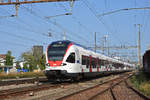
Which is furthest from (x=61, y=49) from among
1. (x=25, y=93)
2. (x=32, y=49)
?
(x=32, y=49)

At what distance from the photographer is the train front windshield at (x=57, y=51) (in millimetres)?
18547

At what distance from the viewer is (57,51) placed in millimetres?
18906

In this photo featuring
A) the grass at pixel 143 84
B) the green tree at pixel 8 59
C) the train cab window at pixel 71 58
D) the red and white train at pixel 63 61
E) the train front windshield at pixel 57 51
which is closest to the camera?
the grass at pixel 143 84

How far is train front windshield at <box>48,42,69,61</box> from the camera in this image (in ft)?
60.8

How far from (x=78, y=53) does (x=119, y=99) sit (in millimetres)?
10121

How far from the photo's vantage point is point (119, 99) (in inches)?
428

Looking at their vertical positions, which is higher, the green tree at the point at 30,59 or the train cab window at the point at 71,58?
the green tree at the point at 30,59

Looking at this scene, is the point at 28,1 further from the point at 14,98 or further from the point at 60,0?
the point at 14,98

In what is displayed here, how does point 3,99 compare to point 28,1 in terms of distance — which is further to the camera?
point 28,1

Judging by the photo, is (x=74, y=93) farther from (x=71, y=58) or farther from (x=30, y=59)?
(x=30, y=59)

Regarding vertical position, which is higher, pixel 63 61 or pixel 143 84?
pixel 63 61

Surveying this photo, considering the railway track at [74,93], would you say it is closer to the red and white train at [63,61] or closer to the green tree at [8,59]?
the red and white train at [63,61]

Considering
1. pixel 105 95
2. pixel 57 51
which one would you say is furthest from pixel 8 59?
pixel 105 95

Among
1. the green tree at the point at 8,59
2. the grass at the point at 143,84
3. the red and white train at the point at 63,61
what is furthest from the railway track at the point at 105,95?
the green tree at the point at 8,59
